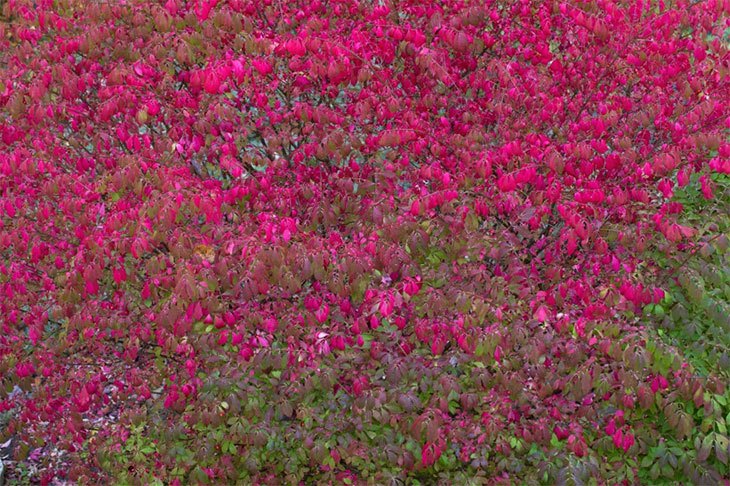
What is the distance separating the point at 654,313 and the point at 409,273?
163 centimetres

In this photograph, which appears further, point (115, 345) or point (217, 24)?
point (115, 345)

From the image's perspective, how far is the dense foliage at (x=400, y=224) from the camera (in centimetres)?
427

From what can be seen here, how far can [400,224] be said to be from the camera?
4.30 m

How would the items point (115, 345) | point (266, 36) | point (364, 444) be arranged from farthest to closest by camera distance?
point (115, 345), point (364, 444), point (266, 36)

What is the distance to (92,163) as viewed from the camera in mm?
4801

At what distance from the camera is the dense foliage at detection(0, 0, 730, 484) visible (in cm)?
427

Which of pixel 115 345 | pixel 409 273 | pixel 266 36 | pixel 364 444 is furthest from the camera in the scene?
pixel 115 345

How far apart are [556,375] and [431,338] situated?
0.79 meters

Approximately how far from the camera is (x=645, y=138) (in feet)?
15.8

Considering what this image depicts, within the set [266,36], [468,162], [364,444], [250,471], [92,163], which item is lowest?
[250,471]

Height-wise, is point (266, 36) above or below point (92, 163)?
above

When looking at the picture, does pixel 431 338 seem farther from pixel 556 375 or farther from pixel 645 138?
pixel 645 138

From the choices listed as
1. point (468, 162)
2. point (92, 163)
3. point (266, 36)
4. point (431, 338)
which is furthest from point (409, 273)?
point (92, 163)

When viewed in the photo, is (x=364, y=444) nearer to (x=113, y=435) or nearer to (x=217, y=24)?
(x=113, y=435)
